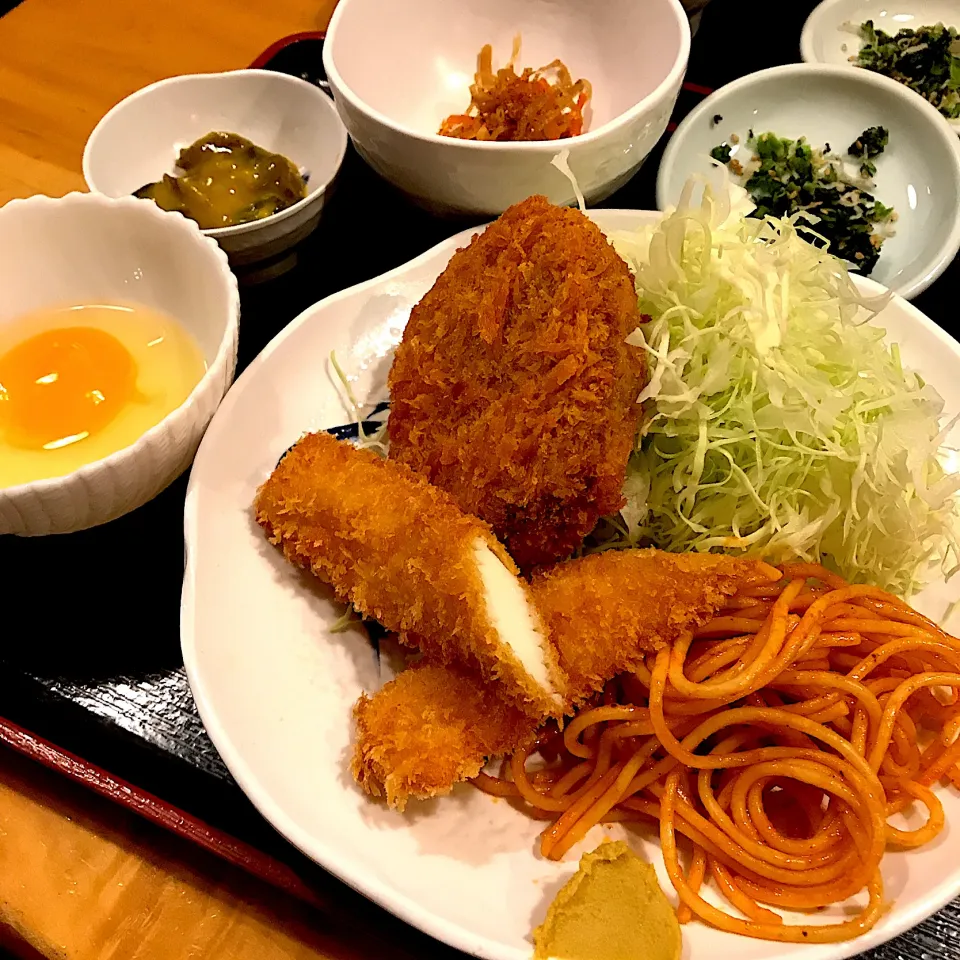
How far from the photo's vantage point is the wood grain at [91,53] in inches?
101

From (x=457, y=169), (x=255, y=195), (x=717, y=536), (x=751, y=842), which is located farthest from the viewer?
(x=255, y=195)

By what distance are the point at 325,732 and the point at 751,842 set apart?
2.38 feet

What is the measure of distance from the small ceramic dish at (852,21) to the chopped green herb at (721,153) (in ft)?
1.99

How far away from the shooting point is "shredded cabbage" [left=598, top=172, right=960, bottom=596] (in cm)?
159

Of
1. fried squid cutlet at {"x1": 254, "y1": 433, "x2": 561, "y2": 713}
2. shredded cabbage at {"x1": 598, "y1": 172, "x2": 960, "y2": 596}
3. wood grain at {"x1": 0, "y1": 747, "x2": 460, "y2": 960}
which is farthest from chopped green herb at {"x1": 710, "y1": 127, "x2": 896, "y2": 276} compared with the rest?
wood grain at {"x1": 0, "y1": 747, "x2": 460, "y2": 960}

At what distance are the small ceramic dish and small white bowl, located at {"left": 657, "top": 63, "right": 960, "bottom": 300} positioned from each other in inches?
11.5

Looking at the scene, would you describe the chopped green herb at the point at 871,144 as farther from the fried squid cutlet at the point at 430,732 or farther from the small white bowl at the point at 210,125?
the fried squid cutlet at the point at 430,732

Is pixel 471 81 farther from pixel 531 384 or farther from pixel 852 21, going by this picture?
pixel 852 21

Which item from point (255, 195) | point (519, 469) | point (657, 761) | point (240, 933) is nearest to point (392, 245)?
point (255, 195)

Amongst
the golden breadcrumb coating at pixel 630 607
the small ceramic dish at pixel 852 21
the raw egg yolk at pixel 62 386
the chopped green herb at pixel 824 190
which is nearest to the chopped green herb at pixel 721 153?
the chopped green herb at pixel 824 190

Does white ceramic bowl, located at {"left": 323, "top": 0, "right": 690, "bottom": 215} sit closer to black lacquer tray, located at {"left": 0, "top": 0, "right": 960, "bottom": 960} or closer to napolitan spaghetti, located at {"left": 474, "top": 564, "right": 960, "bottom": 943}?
black lacquer tray, located at {"left": 0, "top": 0, "right": 960, "bottom": 960}

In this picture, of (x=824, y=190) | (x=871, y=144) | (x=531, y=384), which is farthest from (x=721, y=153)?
(x=531, y=384)

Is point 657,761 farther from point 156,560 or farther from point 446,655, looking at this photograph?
point 156,560

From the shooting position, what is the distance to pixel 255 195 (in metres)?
2.19
